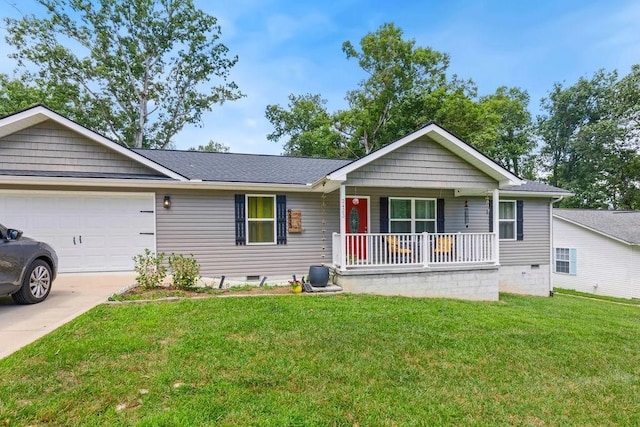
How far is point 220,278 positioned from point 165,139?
687 inches

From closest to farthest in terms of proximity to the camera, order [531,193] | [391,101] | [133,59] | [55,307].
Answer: [55,307], [531,193], [133,59], [391,101]

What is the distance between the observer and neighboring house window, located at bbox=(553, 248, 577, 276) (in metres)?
16.6

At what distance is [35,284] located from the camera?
5.41 metres

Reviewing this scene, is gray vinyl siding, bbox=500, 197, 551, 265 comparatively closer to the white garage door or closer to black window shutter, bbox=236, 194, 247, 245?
black window shutter, bbox=236, 194, 247, 245

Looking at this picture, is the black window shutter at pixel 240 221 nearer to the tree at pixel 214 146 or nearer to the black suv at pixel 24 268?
the black suv at pixel 24 268

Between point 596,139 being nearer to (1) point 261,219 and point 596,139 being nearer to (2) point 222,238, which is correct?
(1) point 261,219

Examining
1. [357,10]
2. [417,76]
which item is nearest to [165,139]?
[357,10]

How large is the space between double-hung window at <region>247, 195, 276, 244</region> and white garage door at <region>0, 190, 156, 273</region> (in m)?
2.41

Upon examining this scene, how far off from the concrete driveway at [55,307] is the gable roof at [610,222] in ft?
63.1

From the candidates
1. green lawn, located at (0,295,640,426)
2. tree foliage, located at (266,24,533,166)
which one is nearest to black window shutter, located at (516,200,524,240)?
green lawn, located at (0,295,640,426)

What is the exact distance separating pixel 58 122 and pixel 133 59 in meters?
16.1

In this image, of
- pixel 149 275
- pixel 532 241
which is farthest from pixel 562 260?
pixel 149 275

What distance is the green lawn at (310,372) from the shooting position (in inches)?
105

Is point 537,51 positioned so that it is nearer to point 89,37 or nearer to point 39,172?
point 39,172
